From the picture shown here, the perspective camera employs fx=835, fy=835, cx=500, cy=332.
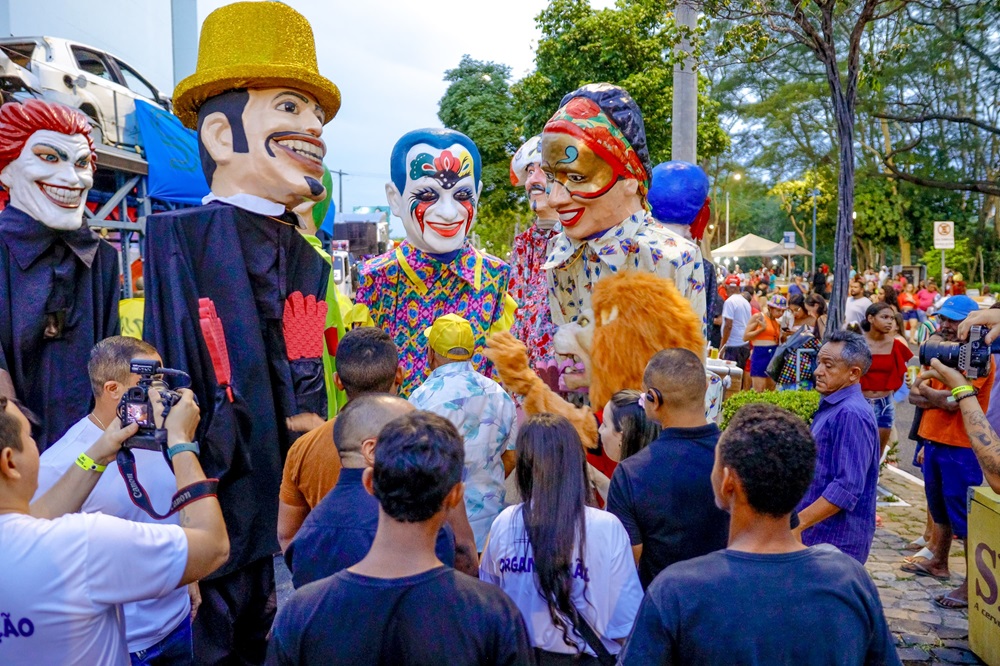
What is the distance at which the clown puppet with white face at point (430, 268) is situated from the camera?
500 cm

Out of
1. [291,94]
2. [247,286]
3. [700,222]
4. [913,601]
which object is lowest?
[913,601]

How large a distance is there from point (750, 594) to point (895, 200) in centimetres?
3189

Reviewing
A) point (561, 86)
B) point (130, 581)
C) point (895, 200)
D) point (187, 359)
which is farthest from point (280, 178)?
point (895, 200)

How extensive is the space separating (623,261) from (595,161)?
1.62ft

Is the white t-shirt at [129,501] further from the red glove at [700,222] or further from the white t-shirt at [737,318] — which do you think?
the white t-shirt at [737,318]

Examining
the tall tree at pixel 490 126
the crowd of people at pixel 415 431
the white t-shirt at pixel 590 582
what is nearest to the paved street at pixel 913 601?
the crowd of people at pixel 415 431

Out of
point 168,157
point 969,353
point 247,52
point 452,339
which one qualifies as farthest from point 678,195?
point 168,157

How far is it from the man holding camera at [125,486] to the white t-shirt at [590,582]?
1139 mm

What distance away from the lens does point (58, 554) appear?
6.26ft

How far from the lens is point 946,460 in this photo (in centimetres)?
491

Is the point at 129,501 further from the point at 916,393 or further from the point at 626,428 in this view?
the point at 916,393

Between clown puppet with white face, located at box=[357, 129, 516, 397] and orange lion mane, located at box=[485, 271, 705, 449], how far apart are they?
1.11m

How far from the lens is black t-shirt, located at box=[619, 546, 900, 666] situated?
5.84 ft

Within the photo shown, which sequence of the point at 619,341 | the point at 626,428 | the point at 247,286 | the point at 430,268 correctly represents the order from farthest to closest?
the point at 430,268, the point at 247,286, the point at 619,341, the point at 626,428
